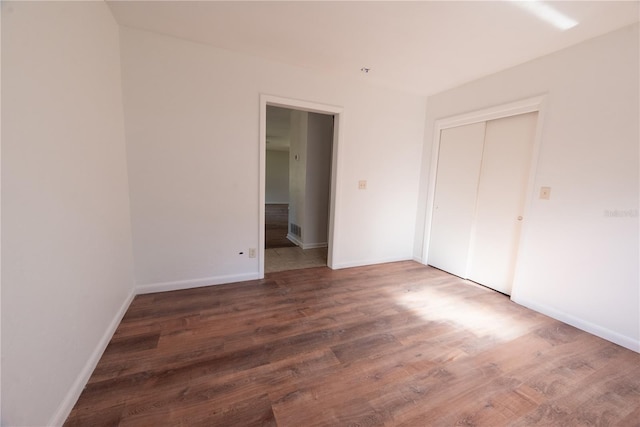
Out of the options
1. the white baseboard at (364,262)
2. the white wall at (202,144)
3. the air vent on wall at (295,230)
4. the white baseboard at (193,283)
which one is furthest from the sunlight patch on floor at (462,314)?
the air vent on wall at (295,230)

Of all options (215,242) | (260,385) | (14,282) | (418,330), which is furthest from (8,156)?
(418,330)

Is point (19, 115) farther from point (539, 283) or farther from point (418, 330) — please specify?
point (539, 283)

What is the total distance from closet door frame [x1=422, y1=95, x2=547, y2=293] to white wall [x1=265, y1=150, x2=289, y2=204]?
8425 mm

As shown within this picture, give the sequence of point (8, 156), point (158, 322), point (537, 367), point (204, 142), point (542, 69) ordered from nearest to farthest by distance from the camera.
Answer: point (8, 156) < point (537, 367) < point (158, 322) < point (542, 69) < point (204, 142)

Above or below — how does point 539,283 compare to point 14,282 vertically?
below

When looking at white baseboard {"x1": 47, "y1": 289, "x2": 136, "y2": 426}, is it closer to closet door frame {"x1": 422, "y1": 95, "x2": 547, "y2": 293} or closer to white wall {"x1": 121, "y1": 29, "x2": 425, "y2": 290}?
white wall {"x1": 121, "y1": 29, "x2": 425, "y2": 290}

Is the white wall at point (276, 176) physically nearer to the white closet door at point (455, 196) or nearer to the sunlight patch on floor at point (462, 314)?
the white closet door at point (455, 196)

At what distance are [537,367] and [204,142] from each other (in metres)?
3.41

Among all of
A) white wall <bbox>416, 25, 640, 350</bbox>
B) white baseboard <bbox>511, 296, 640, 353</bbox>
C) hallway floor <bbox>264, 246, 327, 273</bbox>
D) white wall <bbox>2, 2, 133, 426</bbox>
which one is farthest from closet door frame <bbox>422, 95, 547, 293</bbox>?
white wall <bbox>2, 2, 133, 426</bbox>

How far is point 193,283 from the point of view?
281 centimetres

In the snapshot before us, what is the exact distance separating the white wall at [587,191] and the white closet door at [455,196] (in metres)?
0.66

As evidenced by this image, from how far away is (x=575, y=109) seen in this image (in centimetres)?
226

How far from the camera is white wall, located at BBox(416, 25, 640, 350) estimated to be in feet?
6.59

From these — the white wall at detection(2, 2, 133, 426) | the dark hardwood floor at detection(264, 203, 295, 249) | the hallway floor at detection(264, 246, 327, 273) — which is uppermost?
the white wall at detection(2, 2, 133, 426)
